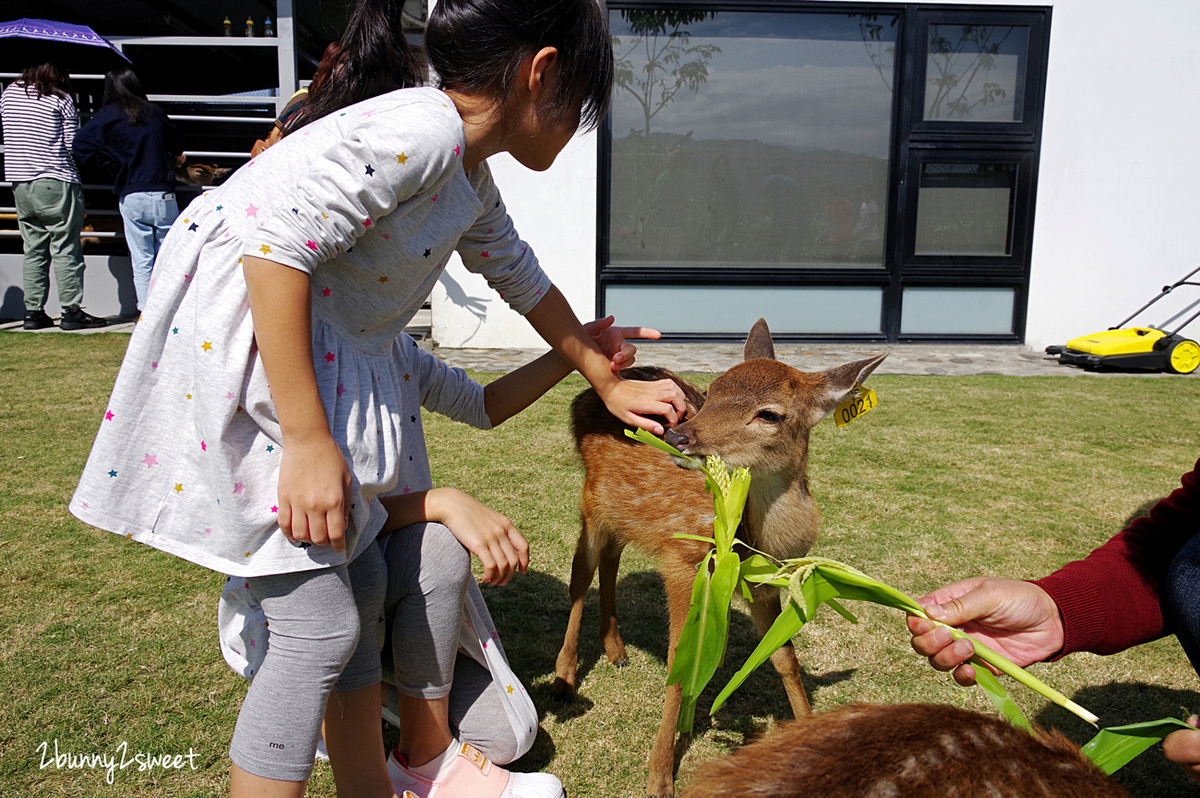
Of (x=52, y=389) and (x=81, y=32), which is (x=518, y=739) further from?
(x=81, y=32)

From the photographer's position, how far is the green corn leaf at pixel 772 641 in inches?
61.7

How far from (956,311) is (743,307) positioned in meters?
2.47

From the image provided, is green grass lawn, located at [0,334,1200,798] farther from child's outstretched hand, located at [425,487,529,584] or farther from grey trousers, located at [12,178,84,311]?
grey trousers, located at [12,178,84,311]

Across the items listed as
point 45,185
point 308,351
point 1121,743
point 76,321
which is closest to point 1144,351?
point 1121,743

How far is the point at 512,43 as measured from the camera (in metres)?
1.84

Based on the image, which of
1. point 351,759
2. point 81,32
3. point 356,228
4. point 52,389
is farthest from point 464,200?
point 81,32

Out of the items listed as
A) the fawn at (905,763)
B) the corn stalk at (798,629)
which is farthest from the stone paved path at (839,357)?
the fawn at (905,763)

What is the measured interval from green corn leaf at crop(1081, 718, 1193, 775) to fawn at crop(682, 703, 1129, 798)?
16 centimetres

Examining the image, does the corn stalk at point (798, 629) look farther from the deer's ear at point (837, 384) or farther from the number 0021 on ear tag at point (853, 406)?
the deer's ear at point (837, 384)

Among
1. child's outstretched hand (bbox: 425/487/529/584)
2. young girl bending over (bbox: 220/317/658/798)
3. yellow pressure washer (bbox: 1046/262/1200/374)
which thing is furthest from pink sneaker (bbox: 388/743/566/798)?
yellow pressure washer (bbox: 1046/262/1200/374)

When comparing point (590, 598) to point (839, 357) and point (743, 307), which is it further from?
point (743, 307)

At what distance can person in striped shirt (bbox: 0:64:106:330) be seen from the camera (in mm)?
8641

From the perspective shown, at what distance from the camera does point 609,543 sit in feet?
10.9

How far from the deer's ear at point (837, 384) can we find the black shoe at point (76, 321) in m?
8.81
